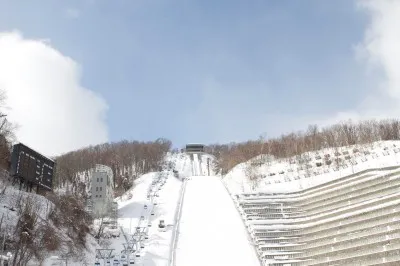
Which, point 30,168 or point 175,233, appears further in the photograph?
point 30,168

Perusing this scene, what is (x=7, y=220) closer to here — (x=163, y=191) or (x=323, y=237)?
(x=323, y=237)

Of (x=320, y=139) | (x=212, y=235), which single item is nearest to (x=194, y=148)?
(x=320, y=139)

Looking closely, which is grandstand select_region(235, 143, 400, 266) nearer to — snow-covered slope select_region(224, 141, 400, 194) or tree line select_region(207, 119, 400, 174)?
snow-covered slope select_region(224, 141, 400, 194)

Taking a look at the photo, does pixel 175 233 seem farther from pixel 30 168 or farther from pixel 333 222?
pixel 30 168

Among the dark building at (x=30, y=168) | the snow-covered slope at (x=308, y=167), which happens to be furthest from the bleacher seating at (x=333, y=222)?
the dark building at (x=30, y=168)

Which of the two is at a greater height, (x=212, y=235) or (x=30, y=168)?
(x=30, y=168)

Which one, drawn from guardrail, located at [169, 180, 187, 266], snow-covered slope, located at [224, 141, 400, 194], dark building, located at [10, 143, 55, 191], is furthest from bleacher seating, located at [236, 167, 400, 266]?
dark building, located at [10, 143, 55, 191]
